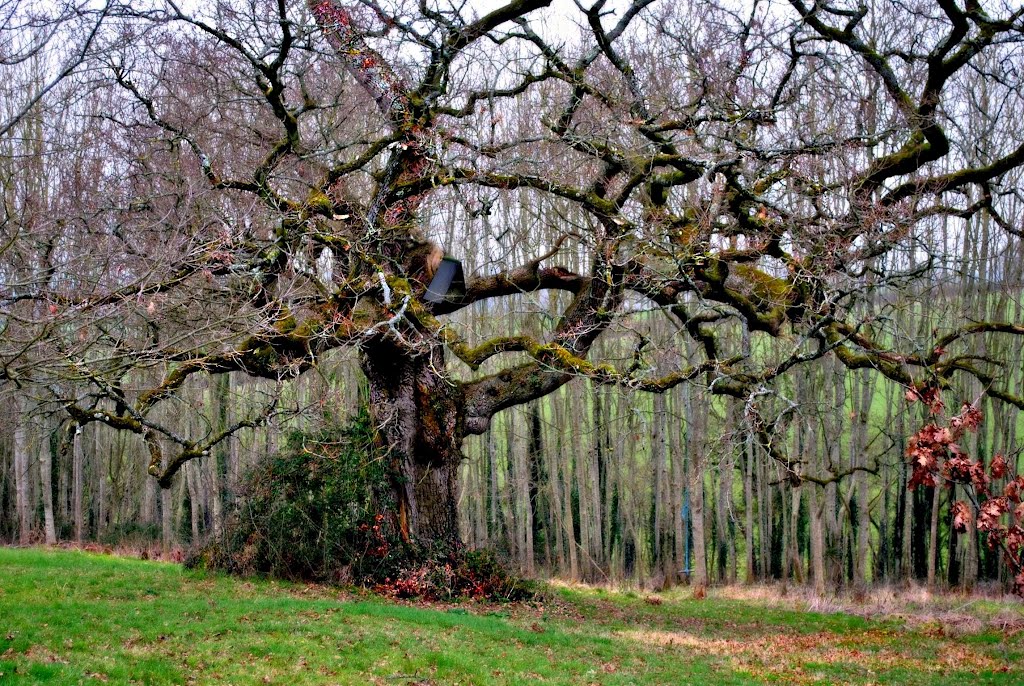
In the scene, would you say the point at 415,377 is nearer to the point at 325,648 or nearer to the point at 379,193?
the point at 379,193

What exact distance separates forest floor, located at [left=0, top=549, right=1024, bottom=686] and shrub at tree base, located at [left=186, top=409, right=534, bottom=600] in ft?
1.54

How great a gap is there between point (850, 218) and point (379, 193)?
6.70 meters

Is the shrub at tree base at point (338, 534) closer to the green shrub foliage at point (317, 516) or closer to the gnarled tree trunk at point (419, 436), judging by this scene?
the green shrub foliage at point (317, 516)

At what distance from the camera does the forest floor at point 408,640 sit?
27.8 ft

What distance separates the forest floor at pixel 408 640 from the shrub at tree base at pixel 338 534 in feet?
1.54

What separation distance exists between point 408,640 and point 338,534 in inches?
181

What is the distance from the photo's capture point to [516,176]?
41.2 ft

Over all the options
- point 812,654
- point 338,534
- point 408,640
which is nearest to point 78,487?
point 338,534

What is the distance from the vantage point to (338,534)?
14094 mm

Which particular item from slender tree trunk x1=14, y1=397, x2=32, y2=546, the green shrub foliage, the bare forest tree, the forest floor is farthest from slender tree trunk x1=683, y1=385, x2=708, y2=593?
slender tree trunk x1=14, y1=397, x2=32, y2=546

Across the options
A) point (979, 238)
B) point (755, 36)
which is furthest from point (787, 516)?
point (755, 36)

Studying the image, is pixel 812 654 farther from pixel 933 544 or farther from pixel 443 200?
pixel 933 544

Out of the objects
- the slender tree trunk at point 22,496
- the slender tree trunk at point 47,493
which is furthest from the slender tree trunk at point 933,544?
the slender tree trunk at point 22,496

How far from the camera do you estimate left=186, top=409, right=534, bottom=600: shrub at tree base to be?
13.6 metres
